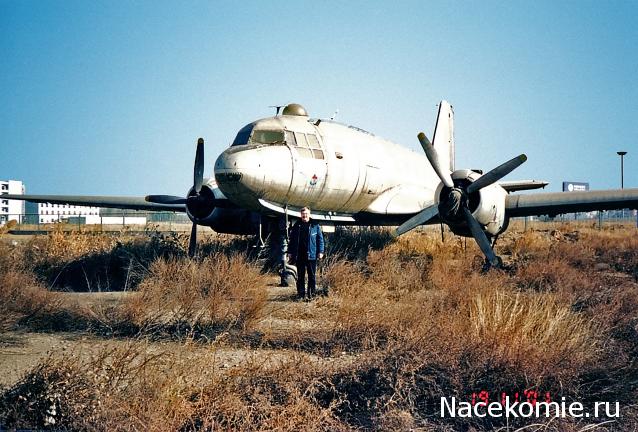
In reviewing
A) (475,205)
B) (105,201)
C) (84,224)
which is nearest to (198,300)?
(475,205)

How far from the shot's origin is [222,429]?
13.0 ft

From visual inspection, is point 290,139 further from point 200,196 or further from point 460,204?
point 460,204

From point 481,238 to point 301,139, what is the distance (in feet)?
15.3

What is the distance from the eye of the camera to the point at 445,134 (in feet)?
74.4

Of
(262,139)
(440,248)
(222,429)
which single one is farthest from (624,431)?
(440,248)

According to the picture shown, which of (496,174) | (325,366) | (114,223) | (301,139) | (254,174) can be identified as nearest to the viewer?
(325,366)

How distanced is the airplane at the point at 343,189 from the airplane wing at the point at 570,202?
3cm

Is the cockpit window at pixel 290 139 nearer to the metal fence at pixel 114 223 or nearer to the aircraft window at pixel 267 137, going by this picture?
the aircraft window at pixel 267 137

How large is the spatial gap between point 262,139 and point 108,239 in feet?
34.1

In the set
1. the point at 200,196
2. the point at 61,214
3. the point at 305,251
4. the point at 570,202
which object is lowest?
the point at 305,251

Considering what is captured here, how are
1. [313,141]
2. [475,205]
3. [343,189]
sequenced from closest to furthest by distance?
[475,205] < [313,141] < [343,189]

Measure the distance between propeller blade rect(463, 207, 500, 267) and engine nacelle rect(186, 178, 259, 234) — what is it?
5634 millimetres

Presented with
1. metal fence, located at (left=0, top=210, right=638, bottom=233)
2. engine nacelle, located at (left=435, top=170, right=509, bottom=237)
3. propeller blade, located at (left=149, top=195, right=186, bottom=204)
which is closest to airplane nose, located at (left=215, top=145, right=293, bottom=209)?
engine nacelle, located at (left=435, top=170, right=509, bottom=237)

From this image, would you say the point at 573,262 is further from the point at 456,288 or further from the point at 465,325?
the point at 465,325
